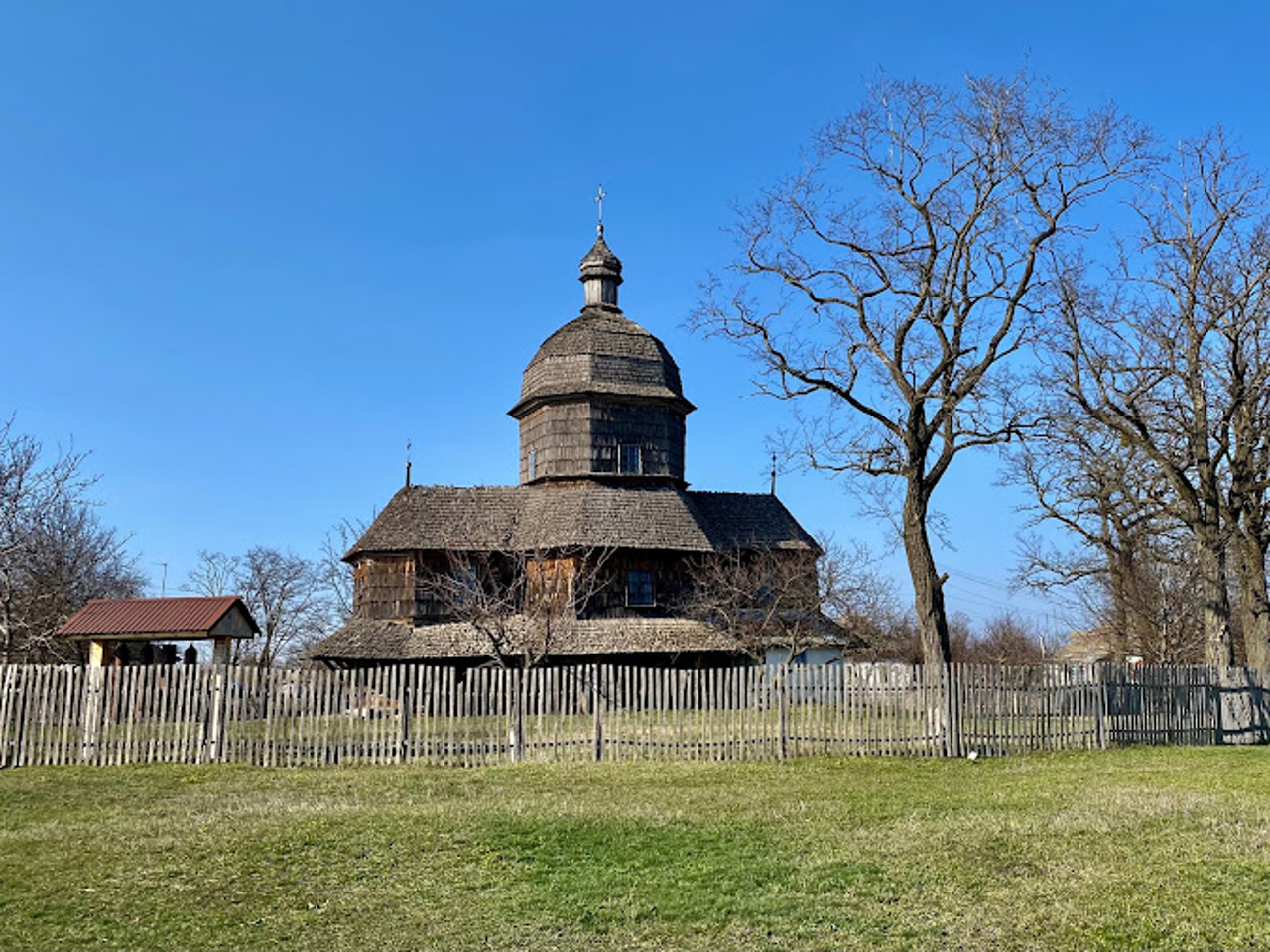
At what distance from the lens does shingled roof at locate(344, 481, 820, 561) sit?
3344 centimetres

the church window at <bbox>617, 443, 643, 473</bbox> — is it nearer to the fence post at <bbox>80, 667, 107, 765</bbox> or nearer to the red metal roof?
the red metal roof

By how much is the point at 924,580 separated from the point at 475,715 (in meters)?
9.23

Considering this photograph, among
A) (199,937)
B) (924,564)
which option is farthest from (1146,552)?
(199,937)

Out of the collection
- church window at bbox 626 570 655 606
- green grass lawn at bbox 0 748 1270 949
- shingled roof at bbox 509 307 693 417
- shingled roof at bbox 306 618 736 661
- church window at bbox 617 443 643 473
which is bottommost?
green grass lawn at bbox 0 748 1270 949

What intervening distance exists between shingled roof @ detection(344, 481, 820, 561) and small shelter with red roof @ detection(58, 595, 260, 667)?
958 cm

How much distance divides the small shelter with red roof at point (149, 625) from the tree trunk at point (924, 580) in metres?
14.9

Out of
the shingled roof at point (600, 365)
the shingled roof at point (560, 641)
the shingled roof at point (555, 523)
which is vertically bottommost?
the shingled roof at point (560, 641)

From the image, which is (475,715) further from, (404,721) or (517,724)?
(404,721)

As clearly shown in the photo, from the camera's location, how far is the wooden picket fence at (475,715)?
58.0 ft

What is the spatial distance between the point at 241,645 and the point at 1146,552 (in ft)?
163

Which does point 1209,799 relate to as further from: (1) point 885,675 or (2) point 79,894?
(2) point 79,894

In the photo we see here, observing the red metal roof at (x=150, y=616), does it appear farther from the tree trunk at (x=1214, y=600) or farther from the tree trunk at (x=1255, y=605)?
the tree trunk at (x=1255, y=605)

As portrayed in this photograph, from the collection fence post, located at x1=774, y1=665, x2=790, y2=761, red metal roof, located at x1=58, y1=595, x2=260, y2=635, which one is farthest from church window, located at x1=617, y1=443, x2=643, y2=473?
fence post, located at x1=774, y1=665, x2=790, y2=761

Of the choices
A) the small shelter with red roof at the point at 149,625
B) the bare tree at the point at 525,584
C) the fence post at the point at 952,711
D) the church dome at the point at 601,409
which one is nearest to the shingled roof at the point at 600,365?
the church dome at the point at 601,409
